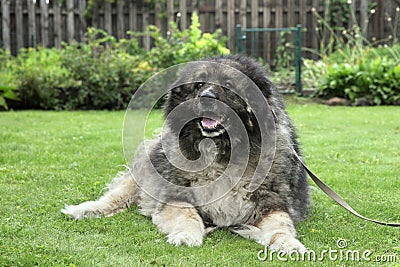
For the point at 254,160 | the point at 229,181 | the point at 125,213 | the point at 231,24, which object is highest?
the point at 231,24

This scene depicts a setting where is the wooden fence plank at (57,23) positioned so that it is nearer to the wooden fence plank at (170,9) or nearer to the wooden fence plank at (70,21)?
the wooden fence plank at (70,21)

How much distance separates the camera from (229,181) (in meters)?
4.33

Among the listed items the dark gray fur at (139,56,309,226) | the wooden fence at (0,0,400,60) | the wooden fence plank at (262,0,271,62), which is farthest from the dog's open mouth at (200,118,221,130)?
the wooden fence plank at (262,0,271,62)

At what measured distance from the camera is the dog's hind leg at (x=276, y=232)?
383cm

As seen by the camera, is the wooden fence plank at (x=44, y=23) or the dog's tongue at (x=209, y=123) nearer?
the dog's tongue at (x=209, y=123)

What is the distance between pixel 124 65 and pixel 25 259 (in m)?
8.41

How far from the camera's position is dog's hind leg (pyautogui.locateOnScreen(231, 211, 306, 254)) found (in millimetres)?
3832

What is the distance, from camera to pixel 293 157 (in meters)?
4.54

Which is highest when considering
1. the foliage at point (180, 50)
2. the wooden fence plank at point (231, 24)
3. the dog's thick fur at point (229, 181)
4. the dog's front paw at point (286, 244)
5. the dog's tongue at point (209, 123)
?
the wooden fence plank at point (231, 24)

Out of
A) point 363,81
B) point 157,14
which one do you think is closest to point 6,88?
point 157,14

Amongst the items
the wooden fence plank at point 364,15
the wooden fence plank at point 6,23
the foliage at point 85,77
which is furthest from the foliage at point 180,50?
the wooden fence plank at point 364,15

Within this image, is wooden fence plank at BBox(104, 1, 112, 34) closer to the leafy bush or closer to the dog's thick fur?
the leafy bush

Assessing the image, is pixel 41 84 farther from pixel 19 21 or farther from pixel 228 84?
pixel 228 84

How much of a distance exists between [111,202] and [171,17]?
1103 cm
